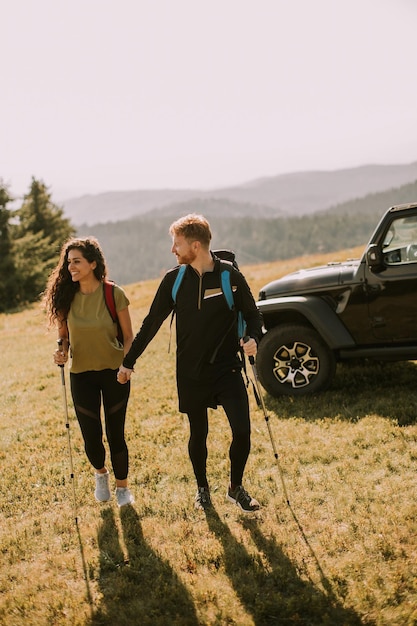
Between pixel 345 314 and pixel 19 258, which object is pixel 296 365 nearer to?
pixel 345 314

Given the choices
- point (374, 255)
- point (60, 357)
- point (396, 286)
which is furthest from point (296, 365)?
point (60, 357)

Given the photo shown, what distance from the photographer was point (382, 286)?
7.33m

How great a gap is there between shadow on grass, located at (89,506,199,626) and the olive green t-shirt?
4.97 ft

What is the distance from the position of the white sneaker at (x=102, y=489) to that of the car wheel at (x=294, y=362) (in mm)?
3130

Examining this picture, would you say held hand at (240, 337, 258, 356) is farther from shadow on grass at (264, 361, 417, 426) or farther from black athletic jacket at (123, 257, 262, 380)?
shadow on grass at (264, 361, 417, 426)

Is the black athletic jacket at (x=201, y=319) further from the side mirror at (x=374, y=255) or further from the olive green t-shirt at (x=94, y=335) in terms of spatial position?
the side mirror at (x=374, y=255)

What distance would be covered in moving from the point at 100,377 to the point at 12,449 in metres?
3.15

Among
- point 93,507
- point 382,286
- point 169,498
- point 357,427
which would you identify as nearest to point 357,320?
point 382,286

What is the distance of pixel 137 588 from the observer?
402 cm

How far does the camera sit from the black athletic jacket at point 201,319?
447cm

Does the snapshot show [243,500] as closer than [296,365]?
Yes

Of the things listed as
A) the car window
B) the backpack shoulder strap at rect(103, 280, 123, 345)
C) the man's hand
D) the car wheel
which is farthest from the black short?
the car window

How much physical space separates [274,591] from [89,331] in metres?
2.59

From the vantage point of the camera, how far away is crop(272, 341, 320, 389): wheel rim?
781 cm
